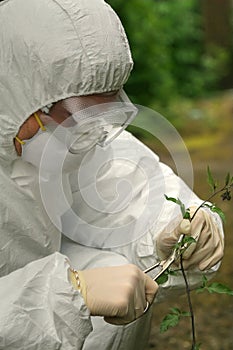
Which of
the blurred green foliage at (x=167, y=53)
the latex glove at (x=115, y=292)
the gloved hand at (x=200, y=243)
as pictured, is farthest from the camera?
the blurred green foliage at (x=167, y=53)

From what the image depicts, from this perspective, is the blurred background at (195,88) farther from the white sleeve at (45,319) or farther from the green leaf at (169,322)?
the white sleeve at (45,319)

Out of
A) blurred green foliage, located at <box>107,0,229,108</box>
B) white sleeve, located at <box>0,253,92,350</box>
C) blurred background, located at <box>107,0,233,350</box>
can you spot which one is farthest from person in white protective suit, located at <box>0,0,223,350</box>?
blurred green foliage, located at <box>107,0,229,108</box>

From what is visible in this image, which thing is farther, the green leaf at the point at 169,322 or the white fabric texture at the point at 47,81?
the green leaf at the point at 169,322

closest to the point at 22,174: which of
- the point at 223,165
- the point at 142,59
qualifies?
the point at 223,165

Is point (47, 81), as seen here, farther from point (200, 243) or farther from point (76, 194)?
point (200, 243)

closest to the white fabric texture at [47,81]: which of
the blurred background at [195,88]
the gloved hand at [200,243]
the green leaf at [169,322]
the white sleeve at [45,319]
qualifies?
the white sleeve at [45,319]

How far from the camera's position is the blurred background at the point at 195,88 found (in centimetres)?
367

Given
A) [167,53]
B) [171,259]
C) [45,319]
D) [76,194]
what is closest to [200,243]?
[171,259]

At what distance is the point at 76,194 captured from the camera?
2410 millimetres

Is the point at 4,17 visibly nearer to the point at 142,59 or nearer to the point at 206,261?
the point at 206,261

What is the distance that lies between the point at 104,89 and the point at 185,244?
43 centimetres

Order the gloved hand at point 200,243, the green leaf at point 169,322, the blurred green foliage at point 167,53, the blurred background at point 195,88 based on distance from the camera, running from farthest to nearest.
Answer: the blurred green foliage at point 167,53, the blurred background at point 195,88, the gloved hand at point 200,243, the green leaf at point 169,322

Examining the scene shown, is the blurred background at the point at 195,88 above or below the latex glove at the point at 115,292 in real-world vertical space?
below

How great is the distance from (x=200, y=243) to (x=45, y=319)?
0.52 metres
